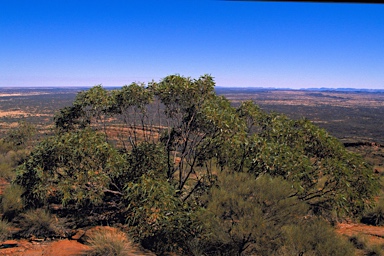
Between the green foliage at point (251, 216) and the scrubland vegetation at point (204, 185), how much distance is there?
29mm

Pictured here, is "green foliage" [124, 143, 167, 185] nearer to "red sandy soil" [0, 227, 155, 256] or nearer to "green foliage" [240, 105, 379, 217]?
"red sandy soil" [0, 227, 155, 256]

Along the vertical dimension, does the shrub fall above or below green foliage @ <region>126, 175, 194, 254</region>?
below

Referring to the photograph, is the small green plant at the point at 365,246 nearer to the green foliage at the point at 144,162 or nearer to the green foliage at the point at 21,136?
the green foliage at the point at 144,162

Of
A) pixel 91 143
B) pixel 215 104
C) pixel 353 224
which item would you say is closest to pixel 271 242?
pixel 215 104

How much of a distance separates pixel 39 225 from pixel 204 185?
613 cm

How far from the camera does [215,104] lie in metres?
10.4

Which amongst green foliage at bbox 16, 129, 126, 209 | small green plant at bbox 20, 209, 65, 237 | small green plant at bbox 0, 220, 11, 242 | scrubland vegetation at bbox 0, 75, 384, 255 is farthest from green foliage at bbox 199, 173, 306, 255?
small green plant at bbox 0, 220, 11, 242

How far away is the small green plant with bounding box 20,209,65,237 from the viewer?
9.27 metres

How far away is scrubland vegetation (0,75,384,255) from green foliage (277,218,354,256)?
3cm

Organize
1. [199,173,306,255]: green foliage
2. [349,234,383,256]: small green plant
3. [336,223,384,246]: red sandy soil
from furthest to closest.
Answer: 1. [336,223,384,246]: red sandy soil
2. [349,234,383,256]: small green plant
3. [199,173,306,255]: green foliage

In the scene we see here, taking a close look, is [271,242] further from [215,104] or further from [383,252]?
[215,104]

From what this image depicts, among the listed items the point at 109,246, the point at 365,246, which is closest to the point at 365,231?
the point at 365,246

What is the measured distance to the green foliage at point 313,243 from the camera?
7055mm

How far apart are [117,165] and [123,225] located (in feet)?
8.51
